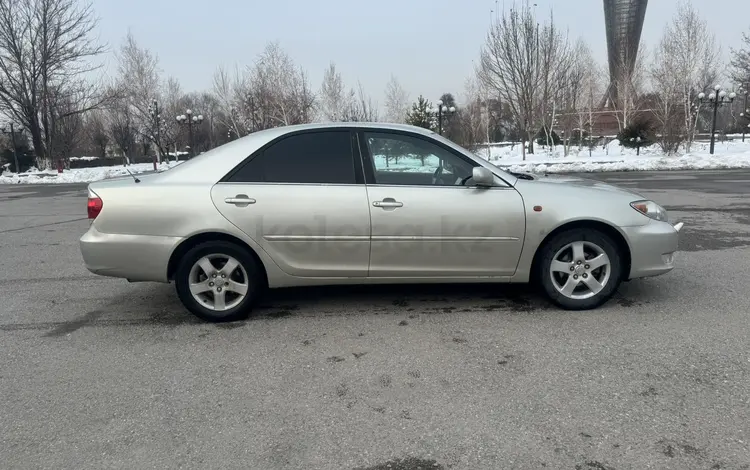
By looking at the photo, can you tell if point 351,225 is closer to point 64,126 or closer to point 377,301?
point 377,301

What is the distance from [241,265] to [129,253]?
0.91 metres

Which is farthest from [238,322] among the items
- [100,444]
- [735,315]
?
[735,315]

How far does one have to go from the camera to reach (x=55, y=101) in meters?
33.4

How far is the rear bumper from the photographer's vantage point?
403cm

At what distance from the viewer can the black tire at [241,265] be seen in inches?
159

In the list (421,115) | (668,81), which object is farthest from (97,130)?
(668,81)

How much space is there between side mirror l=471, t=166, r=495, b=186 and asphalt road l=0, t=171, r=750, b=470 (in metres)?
1.12

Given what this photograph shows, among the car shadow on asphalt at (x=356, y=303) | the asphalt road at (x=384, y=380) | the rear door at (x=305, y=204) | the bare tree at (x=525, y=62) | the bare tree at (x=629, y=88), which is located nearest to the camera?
the asphalt road at (x=384, y=380)

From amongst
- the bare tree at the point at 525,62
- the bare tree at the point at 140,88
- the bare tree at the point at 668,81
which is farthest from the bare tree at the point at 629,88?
the bare tree at the point at 140,88

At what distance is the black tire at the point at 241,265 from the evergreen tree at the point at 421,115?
32.8 metres

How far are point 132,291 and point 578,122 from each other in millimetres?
41344

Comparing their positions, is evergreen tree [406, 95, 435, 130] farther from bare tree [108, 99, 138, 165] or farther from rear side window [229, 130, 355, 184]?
rear side window [229, 130, 355, 184]

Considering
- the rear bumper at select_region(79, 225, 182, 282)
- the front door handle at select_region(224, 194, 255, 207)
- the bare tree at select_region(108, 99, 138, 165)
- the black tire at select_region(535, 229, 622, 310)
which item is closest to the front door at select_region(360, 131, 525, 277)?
the black tire at select_region(535, 229, 622, 310)

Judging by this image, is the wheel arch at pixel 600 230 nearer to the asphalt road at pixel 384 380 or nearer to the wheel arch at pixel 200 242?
the asphalt road at pixel 384 380
